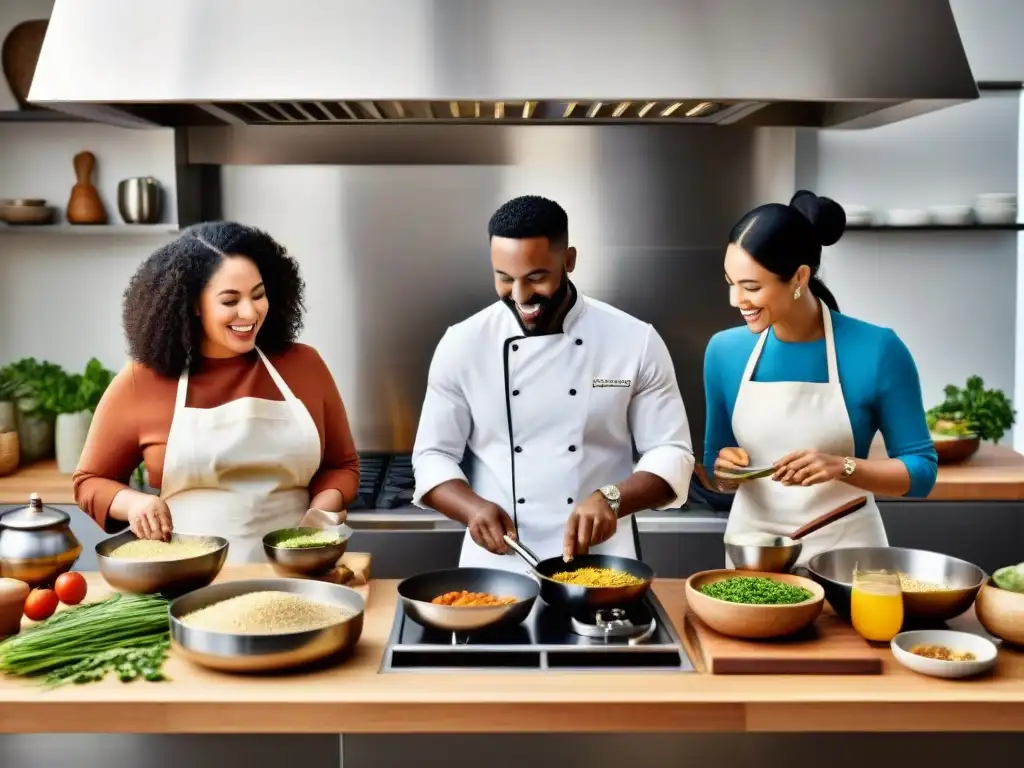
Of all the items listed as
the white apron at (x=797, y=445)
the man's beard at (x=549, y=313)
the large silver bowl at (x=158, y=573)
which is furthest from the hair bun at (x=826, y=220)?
the large silver bowl at (x=158, y=573)

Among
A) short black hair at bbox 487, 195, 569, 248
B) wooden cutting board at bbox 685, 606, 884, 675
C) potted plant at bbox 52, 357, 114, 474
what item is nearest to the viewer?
wooden cutting board at bbox 685, 606, 884, 675

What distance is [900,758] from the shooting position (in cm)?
183

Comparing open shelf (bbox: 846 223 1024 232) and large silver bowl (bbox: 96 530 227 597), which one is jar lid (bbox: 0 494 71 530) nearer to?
large silver bowl (bbox: 96 530 227 597)

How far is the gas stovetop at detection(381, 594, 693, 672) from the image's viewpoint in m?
1.89

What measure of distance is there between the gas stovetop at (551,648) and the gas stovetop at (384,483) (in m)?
1.43

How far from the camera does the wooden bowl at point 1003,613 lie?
1898 mm

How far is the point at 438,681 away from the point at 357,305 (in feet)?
8.66

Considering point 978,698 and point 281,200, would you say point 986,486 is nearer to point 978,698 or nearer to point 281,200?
point 978,698

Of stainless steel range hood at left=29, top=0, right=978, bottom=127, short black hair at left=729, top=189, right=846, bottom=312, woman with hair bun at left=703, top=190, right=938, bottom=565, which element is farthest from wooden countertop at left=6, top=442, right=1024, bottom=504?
stainless steel range hood at left=29, top=0, right=978, bottom=127

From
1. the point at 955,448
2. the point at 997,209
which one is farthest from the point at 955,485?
the point at 997,209

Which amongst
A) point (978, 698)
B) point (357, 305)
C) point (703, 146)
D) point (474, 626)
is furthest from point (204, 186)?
point (978, 698)

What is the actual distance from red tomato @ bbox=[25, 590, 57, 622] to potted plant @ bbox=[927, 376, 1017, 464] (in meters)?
2.94

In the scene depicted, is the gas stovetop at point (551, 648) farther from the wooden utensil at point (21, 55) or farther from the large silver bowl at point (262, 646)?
the wooden utensil at point (21, 55)

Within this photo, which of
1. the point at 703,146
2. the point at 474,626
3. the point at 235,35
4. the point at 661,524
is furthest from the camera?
the point at 703,146
